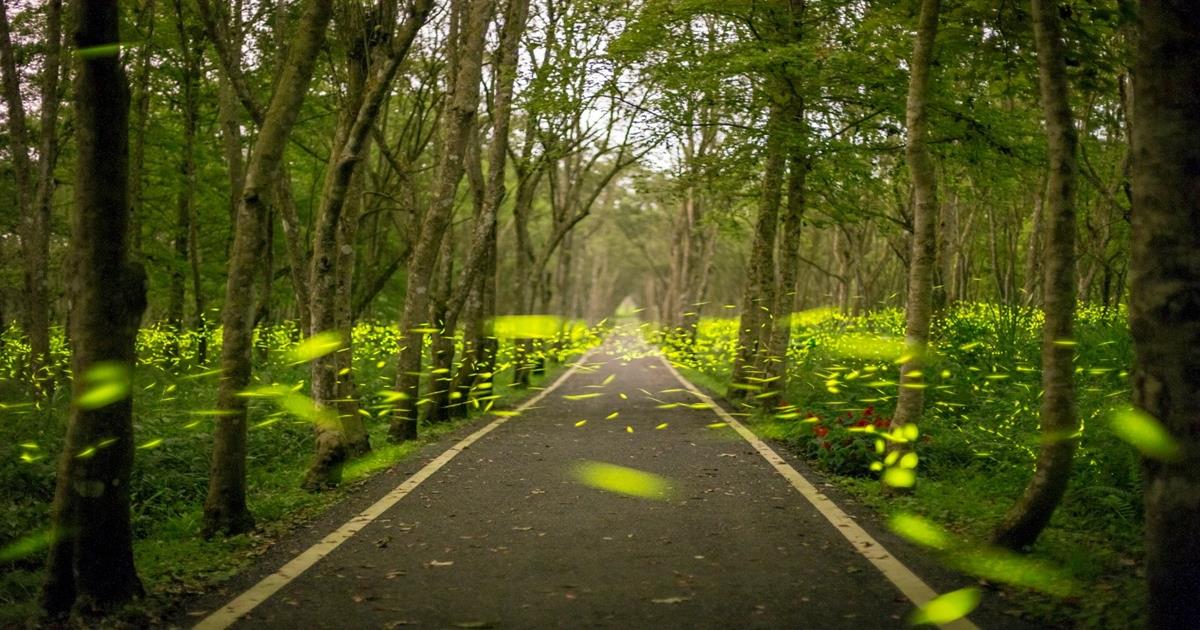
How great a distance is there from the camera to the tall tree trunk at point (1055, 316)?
6098 millimetres

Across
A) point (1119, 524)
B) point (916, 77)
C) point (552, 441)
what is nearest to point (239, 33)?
point (552, 441)

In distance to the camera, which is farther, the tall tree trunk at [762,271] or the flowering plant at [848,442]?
the tall tree trunk at [762,271]

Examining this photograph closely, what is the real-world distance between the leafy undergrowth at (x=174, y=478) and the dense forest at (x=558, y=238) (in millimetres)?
50

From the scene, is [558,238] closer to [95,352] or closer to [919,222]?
[919,222]

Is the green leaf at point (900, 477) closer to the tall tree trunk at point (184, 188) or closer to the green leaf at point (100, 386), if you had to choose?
the green leaf at point (100, 386)

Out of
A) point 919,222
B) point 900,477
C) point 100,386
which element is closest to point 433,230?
point 919,222

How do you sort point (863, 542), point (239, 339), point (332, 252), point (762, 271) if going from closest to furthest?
point (863, 542)
point (239, 339)
point (332, 252)
point (762, 271)

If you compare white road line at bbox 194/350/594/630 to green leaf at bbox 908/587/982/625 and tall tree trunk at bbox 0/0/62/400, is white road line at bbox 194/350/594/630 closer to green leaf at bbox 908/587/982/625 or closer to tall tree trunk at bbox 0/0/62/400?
green leaf at bbox 908/587/982/625

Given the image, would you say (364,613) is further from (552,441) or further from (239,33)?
(239,33)

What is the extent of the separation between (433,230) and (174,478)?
5.06 meters

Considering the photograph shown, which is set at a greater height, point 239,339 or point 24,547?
point 239,339

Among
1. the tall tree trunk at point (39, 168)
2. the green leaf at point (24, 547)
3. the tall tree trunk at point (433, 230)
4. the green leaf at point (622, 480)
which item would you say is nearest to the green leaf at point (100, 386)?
the green leaf at point (24, 547)

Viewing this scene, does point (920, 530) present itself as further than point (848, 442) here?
No

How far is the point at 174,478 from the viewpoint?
9.43 meters
